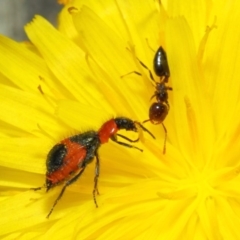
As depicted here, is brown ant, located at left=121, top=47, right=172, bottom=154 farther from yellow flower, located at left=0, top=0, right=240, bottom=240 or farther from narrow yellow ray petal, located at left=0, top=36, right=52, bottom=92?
narrow yellow ray petal, located at left=0, top=36, right=52, bottom=92

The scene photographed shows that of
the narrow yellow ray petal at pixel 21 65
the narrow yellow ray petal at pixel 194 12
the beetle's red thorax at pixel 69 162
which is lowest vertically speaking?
the beetle's red thorax at pixel 69 162

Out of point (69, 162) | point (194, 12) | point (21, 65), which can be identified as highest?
point (194, 12)

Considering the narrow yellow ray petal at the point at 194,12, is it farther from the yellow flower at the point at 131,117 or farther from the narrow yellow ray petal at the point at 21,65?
the narrow yellow ray petal at the point at 21,65

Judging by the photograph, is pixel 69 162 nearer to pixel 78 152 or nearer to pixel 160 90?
pixel 78 152

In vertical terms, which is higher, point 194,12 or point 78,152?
point 194,12

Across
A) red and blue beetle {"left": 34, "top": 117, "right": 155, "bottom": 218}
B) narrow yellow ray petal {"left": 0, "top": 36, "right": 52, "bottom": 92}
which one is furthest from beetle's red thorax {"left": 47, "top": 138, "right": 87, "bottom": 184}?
narrow yellow ray petal {"left": 0, "top": 36, "right": 52, "bottom": 92}

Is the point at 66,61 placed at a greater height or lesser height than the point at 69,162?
greater

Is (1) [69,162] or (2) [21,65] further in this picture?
(2) [21,65]

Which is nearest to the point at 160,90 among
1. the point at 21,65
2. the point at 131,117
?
the point at 131,117

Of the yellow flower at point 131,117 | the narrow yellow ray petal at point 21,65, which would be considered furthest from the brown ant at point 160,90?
the narrow yellow ray petal at point 21,65
